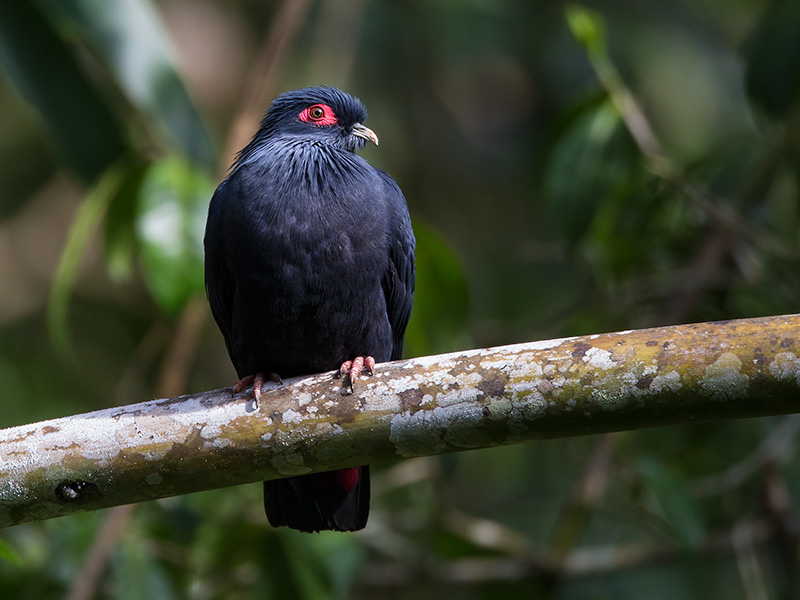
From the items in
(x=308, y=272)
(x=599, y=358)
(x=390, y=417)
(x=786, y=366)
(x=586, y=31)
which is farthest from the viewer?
(x=586, y=31)

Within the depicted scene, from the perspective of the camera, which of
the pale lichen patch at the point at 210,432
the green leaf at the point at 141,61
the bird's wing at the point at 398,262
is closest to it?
the pale lichen patch at the point at 210,432

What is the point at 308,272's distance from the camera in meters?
3.28

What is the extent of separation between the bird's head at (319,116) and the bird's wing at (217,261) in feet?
1.45

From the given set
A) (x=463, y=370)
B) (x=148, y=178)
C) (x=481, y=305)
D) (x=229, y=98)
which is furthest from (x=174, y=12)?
(x=463, y=370)

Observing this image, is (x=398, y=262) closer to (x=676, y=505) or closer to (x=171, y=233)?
(x=171, y=233)

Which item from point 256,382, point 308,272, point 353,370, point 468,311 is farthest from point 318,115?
point 353,370

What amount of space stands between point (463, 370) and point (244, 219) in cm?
113

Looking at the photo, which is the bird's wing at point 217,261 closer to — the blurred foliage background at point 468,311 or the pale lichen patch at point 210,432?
the blurred foliage background at point 468,311

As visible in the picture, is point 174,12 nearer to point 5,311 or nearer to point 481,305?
point 5,311

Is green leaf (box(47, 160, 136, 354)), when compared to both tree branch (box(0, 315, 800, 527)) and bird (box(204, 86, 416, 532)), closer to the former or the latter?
bird (box(204, 86, 416, 532))

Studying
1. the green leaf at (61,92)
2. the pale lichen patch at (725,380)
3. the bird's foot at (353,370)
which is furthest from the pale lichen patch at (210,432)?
the green leaf at (61,92)

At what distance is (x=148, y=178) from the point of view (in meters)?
3.65

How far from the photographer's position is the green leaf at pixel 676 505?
3703 mm

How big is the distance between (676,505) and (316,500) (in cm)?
141
